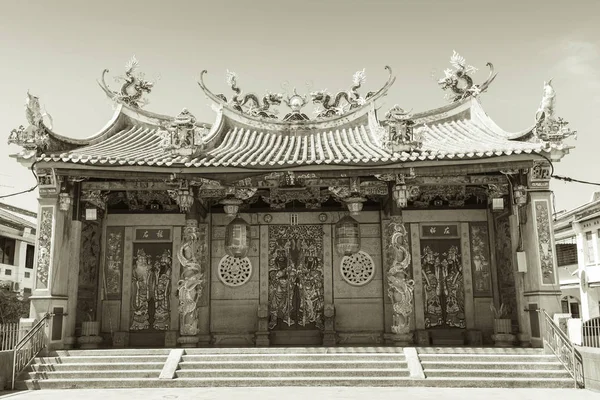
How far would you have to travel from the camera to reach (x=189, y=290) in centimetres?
1016

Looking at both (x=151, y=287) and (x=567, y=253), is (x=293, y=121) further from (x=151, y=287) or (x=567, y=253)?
(x=567, y=253)

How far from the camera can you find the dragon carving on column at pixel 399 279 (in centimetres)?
997

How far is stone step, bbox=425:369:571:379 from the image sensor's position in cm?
854

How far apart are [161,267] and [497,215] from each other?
24.0 feet

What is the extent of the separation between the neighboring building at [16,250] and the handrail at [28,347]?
679 inches

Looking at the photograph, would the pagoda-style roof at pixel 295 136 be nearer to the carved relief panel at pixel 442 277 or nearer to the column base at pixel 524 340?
the carved relief panel at pixel 442 277

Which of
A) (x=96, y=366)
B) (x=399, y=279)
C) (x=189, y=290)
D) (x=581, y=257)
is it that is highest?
(x=581, y=257)

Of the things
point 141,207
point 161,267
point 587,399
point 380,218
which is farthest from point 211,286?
point 587,399

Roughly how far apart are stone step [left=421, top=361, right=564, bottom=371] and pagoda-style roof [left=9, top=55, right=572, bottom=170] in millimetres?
3484

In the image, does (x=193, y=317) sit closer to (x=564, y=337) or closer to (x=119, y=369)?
(x=119, y=369)

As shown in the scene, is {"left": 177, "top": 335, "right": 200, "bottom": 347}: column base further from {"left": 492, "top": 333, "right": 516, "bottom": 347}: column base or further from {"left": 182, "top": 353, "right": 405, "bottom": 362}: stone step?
{"left": 492, "top": 333, "right": 516, "bottom": 347}: column base

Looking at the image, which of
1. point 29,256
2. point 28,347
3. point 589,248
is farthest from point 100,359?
point 589,248

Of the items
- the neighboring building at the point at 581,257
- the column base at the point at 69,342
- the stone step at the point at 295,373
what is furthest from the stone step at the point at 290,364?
the neighboring building at the point at 581,257

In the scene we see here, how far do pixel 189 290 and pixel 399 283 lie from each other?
394 cm
